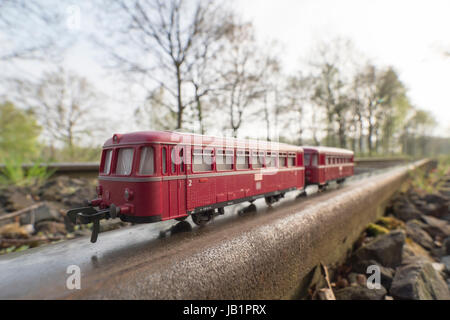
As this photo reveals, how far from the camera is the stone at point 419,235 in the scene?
29.0 feet

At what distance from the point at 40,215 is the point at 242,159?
5546 mm

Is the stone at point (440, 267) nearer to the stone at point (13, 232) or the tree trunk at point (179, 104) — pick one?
the stone at point (13, 232)

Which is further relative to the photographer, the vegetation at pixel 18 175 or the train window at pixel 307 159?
the train window at pixel 307 159

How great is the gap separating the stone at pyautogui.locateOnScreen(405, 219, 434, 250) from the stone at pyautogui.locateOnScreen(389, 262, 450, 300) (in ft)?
13.6

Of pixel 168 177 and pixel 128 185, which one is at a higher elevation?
pixel 168 177

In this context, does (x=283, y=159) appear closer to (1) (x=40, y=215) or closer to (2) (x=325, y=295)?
(2) (x=325, y=295)

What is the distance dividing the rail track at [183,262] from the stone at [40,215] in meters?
2.74

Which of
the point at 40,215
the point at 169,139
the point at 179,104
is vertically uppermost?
the point at 179,104

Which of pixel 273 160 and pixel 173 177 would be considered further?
pixel 273 160

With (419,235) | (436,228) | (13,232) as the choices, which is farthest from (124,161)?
(436,228)

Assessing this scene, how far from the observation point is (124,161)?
4.45m

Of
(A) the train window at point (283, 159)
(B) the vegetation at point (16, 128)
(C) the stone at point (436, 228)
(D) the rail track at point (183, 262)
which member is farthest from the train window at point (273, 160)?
(B) the vegetation at point (16, 128)
